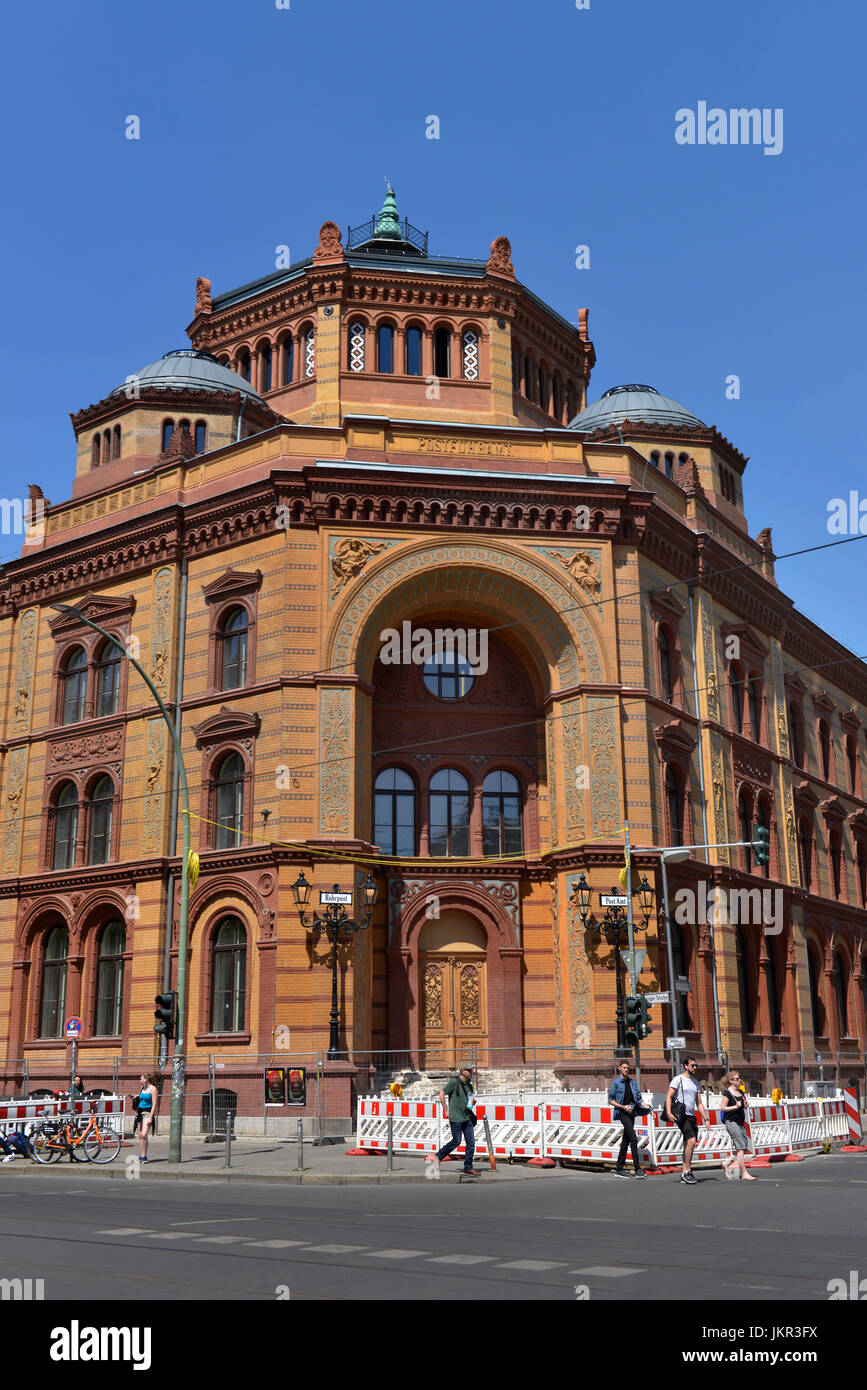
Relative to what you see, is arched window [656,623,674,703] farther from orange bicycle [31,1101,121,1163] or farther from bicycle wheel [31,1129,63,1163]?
bicycle wheel [31,1129,63,1163]

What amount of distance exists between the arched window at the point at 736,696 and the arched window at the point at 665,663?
4.53 m

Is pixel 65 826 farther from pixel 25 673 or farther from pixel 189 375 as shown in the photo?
pixel 189 375

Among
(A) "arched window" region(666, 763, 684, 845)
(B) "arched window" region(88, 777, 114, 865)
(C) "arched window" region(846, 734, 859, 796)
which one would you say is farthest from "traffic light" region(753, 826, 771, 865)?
(C) "arched window" region(846, 734, 859, 796)

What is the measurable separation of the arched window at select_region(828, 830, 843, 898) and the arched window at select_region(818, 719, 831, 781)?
228cm

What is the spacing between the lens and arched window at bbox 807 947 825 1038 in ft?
141

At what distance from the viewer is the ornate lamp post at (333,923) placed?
29938 millimetres

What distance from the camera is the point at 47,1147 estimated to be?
Answer: 24.8 m

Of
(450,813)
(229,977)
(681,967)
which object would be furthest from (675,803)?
(229,977)

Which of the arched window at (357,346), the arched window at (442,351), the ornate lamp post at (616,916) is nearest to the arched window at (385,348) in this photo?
the arched window at (357,346)

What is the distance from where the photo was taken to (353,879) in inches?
1224

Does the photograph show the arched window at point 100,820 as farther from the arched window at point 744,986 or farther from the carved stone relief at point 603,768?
the arched window at point 744,986

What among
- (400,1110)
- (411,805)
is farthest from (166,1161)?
(411,805)

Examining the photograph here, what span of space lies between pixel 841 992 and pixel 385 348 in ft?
91.6

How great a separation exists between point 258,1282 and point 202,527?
2801 cm
